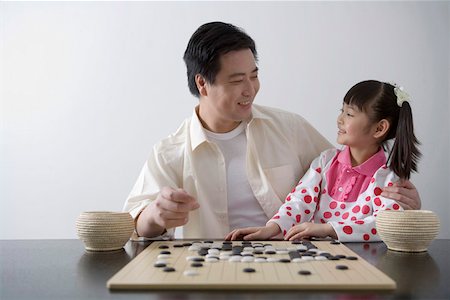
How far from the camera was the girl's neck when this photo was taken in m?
2.08

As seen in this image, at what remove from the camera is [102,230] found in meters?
1.52

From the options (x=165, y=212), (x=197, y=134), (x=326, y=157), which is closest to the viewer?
(x=165, y=212)

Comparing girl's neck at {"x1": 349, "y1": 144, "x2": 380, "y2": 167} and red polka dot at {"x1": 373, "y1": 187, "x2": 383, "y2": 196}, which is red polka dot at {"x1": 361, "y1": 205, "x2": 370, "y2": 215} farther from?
girl's neck at {"x1": 349, "y1": 144, "x2": 380, "y2": 167}

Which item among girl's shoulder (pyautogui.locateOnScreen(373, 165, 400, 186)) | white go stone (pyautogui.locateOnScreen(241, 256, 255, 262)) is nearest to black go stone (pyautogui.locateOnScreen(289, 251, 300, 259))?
white go stone (pyautogui.locateOnScreen(241, 256, 255, 262))

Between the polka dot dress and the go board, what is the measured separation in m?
0.23

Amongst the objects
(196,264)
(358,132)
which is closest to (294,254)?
(196,264)

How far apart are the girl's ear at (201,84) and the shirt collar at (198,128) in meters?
0.08

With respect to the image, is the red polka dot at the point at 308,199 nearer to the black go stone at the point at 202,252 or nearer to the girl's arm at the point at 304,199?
the girl's arm at the point at 304,199

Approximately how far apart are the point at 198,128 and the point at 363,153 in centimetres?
64

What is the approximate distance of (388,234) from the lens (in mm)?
1501

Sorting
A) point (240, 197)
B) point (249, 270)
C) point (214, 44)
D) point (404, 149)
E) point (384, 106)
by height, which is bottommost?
point (240, 197)

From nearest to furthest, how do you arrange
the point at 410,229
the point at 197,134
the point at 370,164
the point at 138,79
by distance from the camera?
1. the point at 410,229
2. the point at 370,164
3. the point at 197,134
4. the point at 138,79

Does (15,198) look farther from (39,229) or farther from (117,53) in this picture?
(117,53)

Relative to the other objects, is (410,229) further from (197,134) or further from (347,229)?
(197,134)
